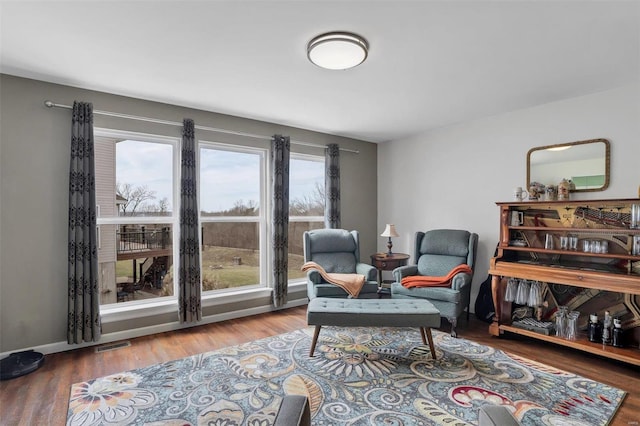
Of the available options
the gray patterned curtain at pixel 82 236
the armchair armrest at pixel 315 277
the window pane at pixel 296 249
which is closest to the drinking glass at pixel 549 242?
the armchair armrest at pixel 315 277

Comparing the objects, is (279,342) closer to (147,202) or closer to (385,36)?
(147,202)

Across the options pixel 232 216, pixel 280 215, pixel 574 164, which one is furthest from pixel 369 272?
pixel 574 164

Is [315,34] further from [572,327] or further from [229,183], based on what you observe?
[572,327]

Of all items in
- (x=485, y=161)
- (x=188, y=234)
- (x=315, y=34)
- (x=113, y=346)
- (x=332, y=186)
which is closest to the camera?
(x=315, y=34)

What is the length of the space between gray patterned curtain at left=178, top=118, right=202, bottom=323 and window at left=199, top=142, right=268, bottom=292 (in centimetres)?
27

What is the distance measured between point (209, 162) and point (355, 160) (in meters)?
2.29

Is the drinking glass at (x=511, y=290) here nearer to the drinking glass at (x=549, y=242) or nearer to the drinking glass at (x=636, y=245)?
the drinking glass at (x=549, y=242)

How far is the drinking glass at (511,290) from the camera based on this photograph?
3.40 m

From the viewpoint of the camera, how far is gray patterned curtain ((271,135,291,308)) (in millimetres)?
4301

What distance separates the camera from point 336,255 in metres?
4.36

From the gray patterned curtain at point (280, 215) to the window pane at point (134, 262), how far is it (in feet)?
4.09

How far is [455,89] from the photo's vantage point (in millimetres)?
3197

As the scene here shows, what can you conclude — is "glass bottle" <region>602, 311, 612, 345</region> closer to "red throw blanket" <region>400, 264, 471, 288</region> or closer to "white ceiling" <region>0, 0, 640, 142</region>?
"red throw blanket" <region>400, 264, 471, 288</region>

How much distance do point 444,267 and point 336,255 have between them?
1351mm
